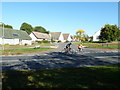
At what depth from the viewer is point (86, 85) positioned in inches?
213

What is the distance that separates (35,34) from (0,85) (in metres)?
65.2

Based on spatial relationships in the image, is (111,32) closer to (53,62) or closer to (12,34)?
(12,34)

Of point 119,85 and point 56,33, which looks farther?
point 56,33

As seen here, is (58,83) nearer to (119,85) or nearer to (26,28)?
(119,85)

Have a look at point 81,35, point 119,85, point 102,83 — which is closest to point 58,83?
point 102,83

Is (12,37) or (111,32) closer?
(12,37)

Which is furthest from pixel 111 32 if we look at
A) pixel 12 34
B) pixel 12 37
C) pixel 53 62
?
pixel 53 62

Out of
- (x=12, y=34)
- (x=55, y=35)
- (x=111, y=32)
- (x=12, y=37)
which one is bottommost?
(x=12, y=37)

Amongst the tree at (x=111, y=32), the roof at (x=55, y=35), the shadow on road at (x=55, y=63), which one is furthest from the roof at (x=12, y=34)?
the roof at (x=55, y=35)

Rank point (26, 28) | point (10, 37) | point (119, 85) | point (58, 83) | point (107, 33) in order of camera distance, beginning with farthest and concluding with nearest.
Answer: point (26, 28) < point (107, 33) < point (10, 37) < point (58, 83) < point (119, 85)

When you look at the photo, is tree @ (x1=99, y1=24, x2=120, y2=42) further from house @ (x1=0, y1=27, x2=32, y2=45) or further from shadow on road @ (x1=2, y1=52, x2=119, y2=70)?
shadow on road @ (x1=2, y1=52, x2=119, y2=70)

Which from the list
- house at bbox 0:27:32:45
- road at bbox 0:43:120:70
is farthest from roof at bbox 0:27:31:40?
road at bbox 0:43:120:70

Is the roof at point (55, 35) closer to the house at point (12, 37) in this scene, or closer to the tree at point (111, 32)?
the house at point (12, 37)

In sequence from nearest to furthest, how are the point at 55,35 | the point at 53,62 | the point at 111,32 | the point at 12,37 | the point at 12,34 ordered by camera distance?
the point at 53,62, the point at 12,37, the point at 12,34, the point at 111,32, the point at 55,35
